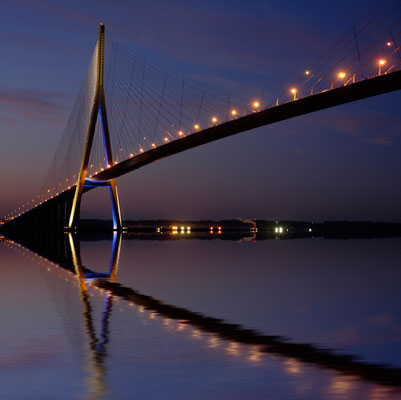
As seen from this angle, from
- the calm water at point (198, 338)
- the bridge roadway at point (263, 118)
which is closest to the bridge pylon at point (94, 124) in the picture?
the bridge roadway at point (263, 118)

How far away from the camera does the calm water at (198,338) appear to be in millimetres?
6478

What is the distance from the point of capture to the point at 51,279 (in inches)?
739

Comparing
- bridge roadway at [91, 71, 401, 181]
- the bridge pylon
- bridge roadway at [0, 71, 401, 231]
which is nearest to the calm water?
bridge roadway at [0, 71, 401, 231]

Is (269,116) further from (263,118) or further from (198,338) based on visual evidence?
(198,338)

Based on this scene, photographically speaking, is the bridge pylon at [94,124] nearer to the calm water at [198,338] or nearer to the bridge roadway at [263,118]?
the bridge roadway at [263,118]

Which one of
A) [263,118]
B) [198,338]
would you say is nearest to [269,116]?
[263,118]

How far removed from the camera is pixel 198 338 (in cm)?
912

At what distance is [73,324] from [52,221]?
8595 centimetres

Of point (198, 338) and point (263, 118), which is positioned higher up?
point (263, 118)

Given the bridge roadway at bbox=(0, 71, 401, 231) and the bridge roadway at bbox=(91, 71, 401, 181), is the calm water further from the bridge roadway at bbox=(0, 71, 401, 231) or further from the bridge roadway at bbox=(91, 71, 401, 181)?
the bridge roadway at bbox=(91, 71, 401, 181)

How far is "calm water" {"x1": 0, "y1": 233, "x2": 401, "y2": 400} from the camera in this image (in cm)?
648

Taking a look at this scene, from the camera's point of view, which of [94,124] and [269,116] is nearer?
[269,116]

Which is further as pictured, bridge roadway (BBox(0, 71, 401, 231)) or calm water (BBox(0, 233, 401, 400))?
bridge roadway (BBox(0, 71, 401, 231))

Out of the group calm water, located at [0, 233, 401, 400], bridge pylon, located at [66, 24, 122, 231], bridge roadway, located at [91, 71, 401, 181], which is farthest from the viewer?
bridge pylon, located at [66, 24, 122, 231]
